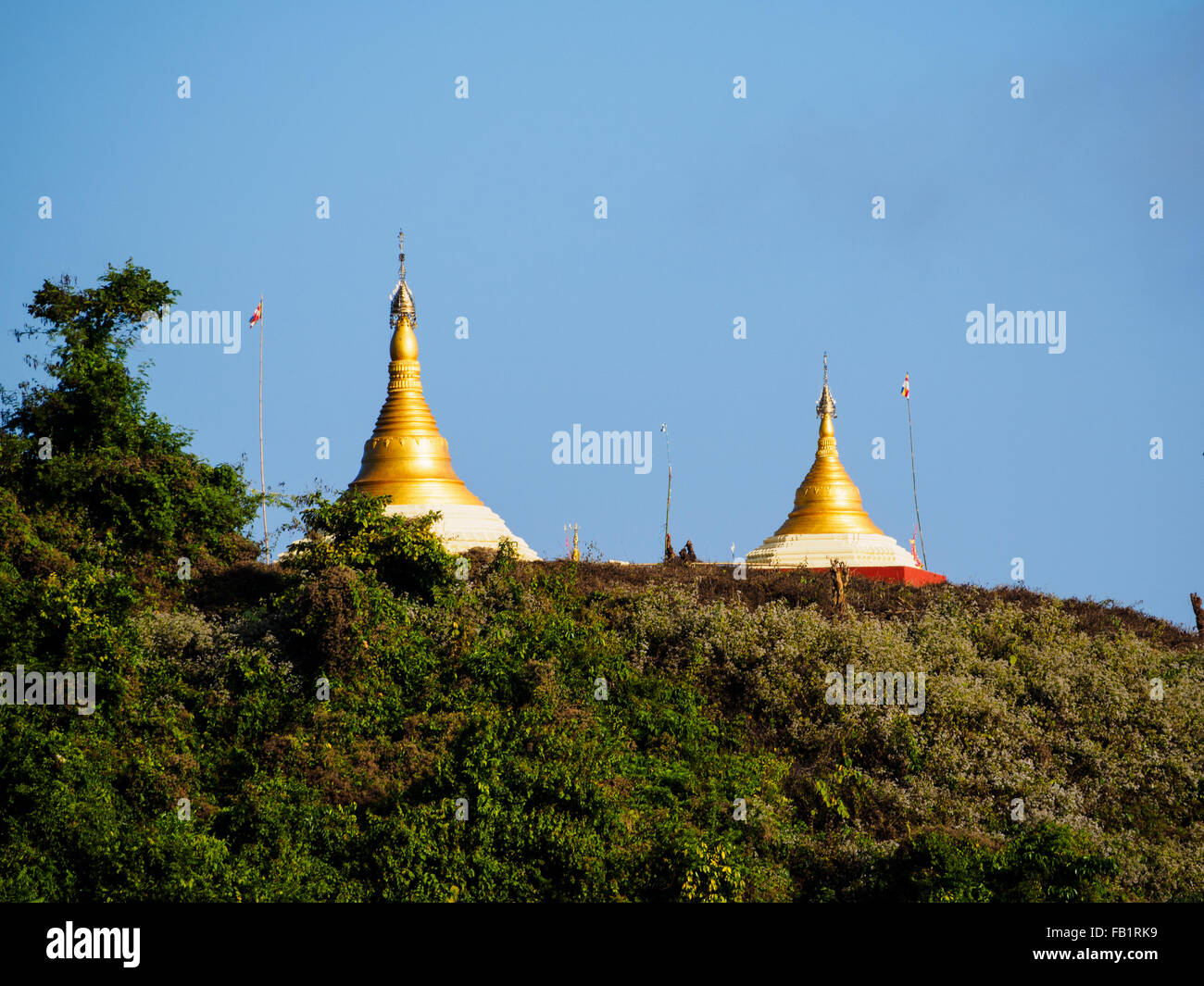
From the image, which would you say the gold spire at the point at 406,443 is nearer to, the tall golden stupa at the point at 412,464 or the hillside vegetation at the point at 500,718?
the tall golden stupa at the point at 412,464

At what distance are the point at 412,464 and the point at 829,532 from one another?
13.6m

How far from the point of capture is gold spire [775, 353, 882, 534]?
5375cm

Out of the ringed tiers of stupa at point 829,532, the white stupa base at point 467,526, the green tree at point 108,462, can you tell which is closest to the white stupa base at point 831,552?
the ringed tiers of stupa at point 829,532

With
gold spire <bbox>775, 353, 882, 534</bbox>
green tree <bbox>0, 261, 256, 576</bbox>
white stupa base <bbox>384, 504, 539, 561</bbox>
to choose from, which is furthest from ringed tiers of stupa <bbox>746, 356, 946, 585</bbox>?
green tree <bbox>0, 261, 256, 576</bbox>

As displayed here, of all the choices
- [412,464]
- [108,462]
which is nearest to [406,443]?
[412,464]

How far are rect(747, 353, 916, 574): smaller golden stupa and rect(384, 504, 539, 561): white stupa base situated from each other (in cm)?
971

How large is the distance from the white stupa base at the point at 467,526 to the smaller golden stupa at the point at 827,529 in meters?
9.71

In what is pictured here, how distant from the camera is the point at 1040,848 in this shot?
28172 mm

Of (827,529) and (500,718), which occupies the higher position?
(827,529)

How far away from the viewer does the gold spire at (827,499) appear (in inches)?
2116

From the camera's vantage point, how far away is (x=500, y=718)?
3216 centimetres

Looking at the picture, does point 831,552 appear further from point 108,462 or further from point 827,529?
point 108,462
